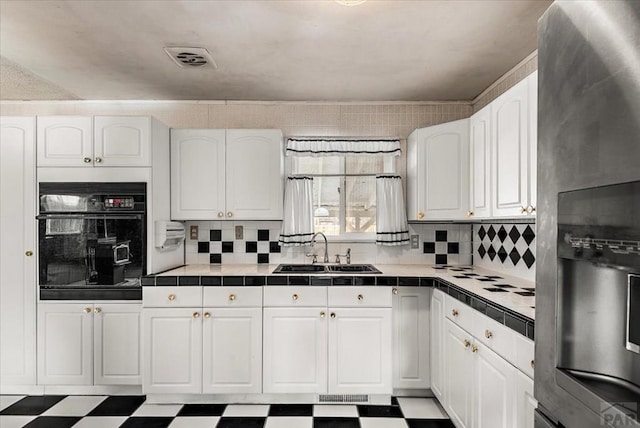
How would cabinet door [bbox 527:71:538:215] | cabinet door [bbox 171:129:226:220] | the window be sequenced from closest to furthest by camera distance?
cabinet door [bbox 527:71:538:215] < cabinet door [bbox 171:129:226:220] < the window

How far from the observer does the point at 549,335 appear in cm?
94

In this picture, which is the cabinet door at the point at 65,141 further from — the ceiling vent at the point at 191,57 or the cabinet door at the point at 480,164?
the cabinet door at the point at 480,164

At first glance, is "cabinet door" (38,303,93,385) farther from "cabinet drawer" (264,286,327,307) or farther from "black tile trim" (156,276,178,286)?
"cabinet drawer" (264,286,327,307)

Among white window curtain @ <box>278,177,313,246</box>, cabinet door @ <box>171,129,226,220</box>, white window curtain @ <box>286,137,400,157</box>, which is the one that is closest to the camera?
cabinet door @ <box>171,129,226,220</box>

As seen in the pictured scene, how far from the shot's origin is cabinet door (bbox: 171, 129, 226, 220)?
308 centimetres

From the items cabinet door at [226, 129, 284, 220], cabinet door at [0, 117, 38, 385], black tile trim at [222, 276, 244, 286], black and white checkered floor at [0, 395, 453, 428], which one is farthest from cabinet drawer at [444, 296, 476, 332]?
cabinet door at [0, 117, 38, 385]

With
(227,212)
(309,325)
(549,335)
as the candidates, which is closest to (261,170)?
(227,212)

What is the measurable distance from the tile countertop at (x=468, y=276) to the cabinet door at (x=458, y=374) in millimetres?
281

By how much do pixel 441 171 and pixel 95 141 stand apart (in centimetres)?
258

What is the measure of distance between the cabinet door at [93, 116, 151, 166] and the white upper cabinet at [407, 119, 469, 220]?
6.77ft

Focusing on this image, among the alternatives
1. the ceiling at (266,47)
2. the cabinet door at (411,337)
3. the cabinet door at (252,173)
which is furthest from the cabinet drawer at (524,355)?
the cabinet door at (252,173)

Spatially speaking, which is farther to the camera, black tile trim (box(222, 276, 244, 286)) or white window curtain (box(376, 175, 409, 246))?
white window curtain (box(376, 175, 409, 246))

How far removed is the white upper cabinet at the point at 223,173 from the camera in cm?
308

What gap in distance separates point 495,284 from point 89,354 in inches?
112
